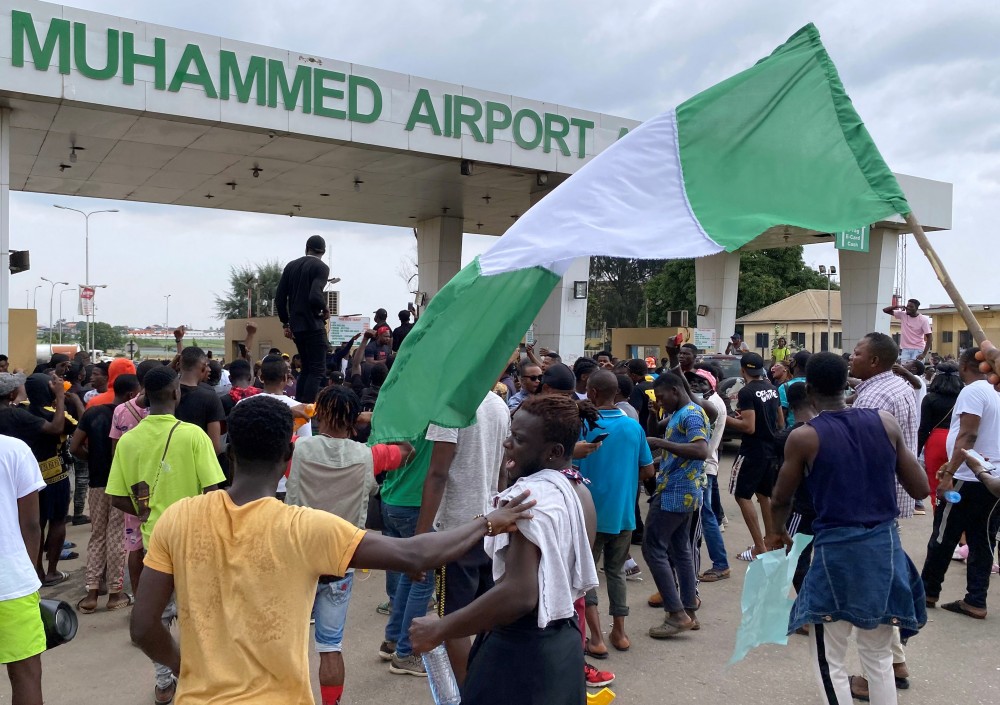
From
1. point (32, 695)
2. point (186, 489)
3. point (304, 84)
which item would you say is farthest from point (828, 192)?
point (304, 84)

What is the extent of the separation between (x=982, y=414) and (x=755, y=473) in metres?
2.04

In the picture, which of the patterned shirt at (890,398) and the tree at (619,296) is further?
the tree at (619,296)

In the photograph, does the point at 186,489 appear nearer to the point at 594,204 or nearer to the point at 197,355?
the point at 197,355

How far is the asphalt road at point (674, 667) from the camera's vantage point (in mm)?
4789

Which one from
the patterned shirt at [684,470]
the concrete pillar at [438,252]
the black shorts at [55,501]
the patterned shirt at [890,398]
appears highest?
the concrete pillar at [438,252]

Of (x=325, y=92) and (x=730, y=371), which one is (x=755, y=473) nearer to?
(x=730, y=371)

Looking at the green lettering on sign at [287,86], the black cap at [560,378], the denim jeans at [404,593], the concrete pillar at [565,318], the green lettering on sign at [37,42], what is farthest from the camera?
the concrete pillar at [565,318]

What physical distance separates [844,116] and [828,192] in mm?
535

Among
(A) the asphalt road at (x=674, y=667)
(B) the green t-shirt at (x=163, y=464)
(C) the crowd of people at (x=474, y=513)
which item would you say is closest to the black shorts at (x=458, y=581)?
(C) the crowd of people at (x=474, y=513)

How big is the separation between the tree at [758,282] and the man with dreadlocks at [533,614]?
161 ft

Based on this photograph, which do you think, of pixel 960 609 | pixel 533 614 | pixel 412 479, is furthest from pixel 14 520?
pixel 960 609

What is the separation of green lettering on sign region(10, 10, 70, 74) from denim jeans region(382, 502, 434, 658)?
9.06 metres

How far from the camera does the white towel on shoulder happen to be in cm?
268

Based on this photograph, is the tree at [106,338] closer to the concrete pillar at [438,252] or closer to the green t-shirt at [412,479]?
the concrete pillar at [438,252]
